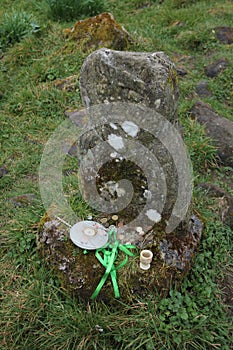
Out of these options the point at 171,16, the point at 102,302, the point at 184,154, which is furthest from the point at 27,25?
the point at 102,302

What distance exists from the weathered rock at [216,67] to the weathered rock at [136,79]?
3535mm

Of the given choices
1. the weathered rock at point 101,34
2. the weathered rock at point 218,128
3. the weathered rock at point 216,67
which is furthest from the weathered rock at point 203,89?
the weathered rock at point 101,34

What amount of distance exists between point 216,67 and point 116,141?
3738mm

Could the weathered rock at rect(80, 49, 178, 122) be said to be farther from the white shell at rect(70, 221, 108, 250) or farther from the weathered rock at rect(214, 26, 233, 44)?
the weathered rock at rect(214, 26, 233, 44)

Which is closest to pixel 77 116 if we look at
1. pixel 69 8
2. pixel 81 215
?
pixel 81 215

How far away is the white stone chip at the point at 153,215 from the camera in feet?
8.88

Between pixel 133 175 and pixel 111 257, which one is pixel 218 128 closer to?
pixel 133 175

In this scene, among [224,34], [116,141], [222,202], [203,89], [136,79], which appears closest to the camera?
[136,79]

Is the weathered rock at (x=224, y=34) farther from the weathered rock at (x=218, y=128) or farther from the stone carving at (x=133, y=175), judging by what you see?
the stone carving at (x=133, y=175)

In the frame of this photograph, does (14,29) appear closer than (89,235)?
No

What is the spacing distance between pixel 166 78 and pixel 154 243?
116 centimetres

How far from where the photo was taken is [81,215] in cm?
295

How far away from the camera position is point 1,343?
2.52m

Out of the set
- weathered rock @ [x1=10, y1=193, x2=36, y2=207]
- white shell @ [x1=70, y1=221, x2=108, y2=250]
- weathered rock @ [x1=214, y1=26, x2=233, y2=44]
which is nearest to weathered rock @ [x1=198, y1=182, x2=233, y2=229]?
white shell @ [x1=70, y1=221, x2=108, y2=250]
